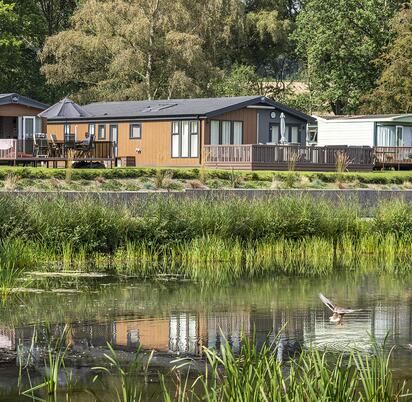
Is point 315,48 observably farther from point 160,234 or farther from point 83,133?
point 160,234

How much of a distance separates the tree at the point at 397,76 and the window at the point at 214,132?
15.1 m

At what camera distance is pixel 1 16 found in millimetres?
55906

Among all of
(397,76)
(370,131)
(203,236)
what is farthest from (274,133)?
(203,236)

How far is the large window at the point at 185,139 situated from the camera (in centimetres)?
4403

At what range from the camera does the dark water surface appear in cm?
1170

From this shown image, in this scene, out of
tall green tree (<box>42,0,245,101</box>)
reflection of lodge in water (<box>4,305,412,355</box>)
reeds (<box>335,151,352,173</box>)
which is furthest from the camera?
tall green tree (<box>42,0,245,101</box>)

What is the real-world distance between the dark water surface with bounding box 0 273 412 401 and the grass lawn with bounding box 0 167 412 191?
40.5ft

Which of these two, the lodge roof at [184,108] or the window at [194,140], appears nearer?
the lodge roof at [184,108]

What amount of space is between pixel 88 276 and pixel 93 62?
42.5 metres

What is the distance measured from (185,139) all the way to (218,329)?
31378mm

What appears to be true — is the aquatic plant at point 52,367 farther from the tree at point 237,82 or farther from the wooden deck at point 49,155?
the tree at point 237,82

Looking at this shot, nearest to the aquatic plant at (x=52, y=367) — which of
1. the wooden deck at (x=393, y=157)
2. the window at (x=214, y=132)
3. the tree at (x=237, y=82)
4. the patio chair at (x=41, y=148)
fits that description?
the patio chair at (x=41, y=148)

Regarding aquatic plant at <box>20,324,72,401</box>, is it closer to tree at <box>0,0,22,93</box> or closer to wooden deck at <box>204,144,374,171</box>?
wooden deck at <box>204,144,374,171</box>

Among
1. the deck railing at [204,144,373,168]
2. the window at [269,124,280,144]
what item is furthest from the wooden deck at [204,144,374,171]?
the window at [269,124,280,144]
